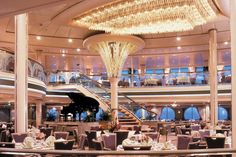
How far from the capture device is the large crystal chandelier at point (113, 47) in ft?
53.4

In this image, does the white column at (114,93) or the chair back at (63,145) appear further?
the white column at (114,93)

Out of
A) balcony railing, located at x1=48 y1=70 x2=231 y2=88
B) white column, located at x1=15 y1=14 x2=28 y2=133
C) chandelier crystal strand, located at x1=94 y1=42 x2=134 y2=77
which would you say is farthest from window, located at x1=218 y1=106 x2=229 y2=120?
white column, located at x1=15 y1=14 x2=28 y2=133

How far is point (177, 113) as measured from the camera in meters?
31.5

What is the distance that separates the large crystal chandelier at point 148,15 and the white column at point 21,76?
8.60ft

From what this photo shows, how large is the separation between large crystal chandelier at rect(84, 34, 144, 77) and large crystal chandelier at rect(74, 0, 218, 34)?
2.61 m

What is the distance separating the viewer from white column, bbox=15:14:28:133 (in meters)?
10.7

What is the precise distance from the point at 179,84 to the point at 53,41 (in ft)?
28.2

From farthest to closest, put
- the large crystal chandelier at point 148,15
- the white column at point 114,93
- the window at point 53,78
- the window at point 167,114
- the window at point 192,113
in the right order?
the window at point 167,114, the window at point 192,113, the window at point 53,78, the white column at point 114,93, the large crystal chandelier at point 148,15

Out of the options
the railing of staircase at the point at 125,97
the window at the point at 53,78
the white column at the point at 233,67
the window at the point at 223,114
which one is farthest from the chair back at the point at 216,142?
the window at the point at 223,114

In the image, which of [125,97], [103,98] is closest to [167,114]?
[125,97]

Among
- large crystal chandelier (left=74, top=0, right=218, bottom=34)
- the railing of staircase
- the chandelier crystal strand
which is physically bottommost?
the railing of staircase

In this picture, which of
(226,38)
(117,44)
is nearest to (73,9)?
(117,44)

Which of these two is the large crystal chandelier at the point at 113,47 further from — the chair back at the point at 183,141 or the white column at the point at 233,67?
the white column at the point at 233,67

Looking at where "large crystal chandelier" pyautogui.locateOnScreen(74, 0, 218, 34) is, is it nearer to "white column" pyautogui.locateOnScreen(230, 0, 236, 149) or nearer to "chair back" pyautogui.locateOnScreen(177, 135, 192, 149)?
"chair back" pyautogui.locateOnScreen(177, 135, 192, 149)
